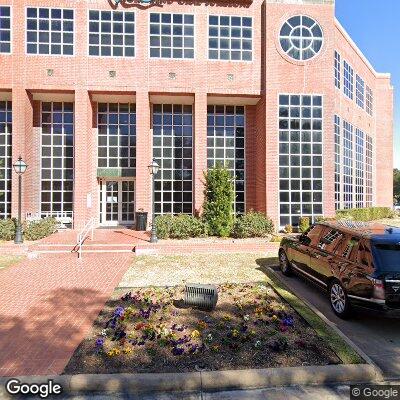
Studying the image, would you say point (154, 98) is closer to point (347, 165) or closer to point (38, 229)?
point (38, 229)

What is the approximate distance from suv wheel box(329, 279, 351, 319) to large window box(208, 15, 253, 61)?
14.8m

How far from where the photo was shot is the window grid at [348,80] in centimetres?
2105

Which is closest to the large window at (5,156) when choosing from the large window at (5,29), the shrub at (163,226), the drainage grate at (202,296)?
the large window at (5,29)

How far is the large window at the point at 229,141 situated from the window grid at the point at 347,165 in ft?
26.1

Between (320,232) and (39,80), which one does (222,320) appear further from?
(39,80)

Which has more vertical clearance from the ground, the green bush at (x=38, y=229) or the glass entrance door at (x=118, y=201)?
the glass entrance door at (x=118, y=201)

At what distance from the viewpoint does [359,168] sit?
23797 mm

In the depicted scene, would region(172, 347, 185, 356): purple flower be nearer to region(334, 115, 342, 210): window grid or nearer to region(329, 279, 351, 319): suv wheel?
region(329, 279, 351, 319): suv wheel

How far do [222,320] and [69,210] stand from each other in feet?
48.9

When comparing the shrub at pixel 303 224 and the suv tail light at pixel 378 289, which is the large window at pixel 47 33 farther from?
the suv tail light at pixel 378 289

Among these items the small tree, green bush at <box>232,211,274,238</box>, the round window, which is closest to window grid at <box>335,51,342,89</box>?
the round window

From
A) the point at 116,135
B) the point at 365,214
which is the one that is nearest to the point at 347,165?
the point at 365,214

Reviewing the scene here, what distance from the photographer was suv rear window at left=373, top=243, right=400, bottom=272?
5.38 metres

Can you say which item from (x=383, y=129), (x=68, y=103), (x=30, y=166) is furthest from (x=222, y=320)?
(x=383, y=129)
